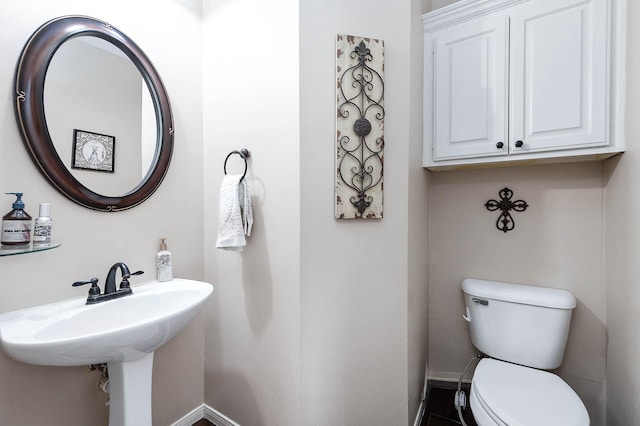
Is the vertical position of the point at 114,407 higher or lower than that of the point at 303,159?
lower

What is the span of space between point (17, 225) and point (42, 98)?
46cm

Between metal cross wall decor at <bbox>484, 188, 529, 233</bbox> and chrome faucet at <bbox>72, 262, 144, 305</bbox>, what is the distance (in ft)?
6.24

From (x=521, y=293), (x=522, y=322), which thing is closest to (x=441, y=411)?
(x=522, y=322)

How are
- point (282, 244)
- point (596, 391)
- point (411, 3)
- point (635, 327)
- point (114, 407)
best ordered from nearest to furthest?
point (114, 407)
point (635, 327)
point (282, 244)
point (411, 3)
point (596, 391)

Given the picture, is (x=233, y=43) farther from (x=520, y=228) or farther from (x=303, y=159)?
(x=520, y=228)

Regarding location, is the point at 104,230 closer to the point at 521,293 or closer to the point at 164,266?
the point at 164,266

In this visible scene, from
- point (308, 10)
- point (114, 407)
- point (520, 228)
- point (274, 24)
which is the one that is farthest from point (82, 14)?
point (520, 228)

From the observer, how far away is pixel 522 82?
135 cm

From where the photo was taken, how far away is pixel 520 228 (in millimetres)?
1606

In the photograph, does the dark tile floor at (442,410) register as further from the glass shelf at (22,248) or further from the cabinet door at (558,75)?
the glass shelf at (22,248)

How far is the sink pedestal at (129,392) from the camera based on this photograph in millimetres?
987

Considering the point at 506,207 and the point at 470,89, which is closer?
the point at 470,89

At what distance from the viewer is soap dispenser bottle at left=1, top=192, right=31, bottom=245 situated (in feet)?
2.87

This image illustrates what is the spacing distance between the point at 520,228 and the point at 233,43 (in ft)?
6.10
